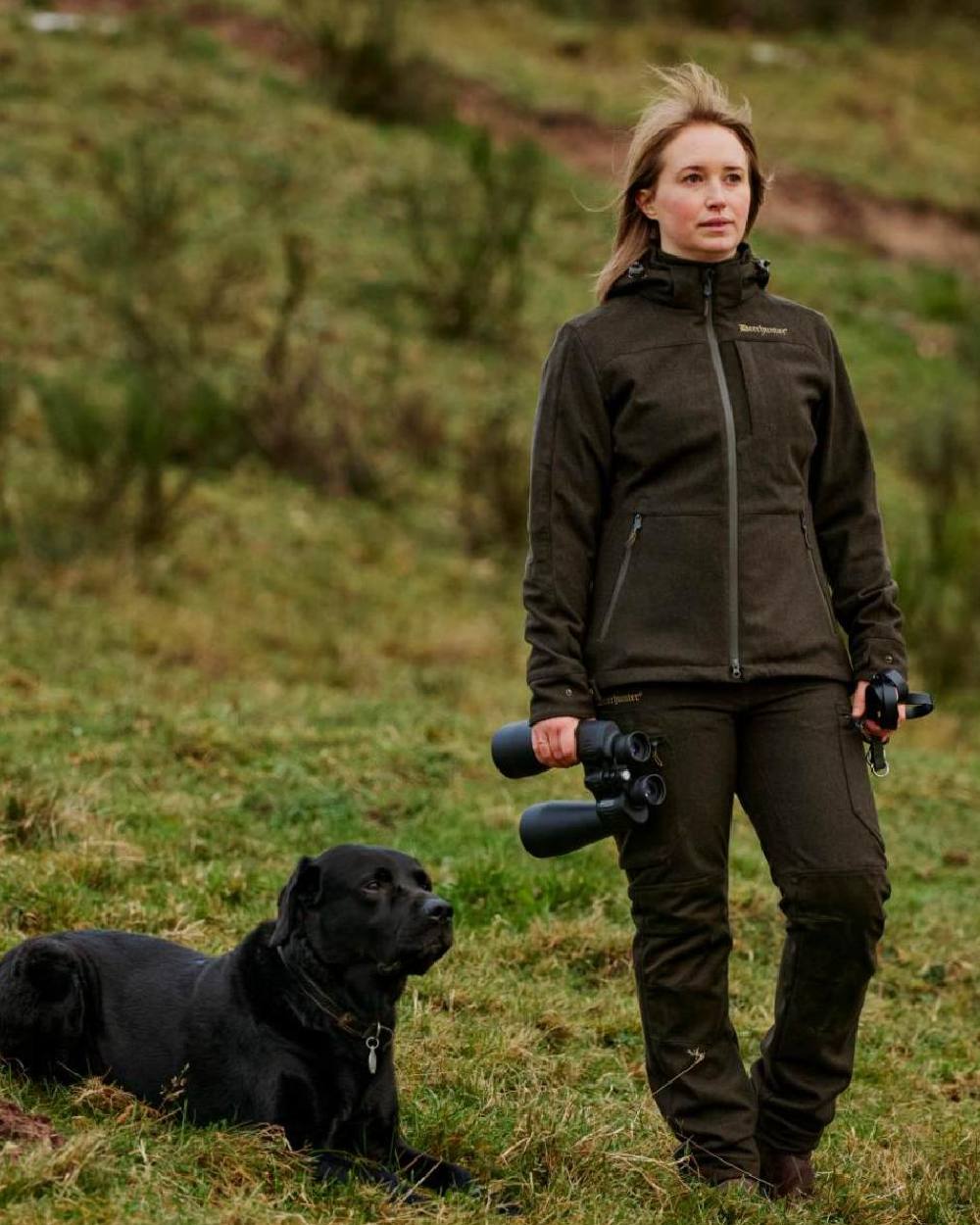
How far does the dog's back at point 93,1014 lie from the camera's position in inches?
152

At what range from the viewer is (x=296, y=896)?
3727 mm

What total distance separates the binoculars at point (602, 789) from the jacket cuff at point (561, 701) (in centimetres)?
4

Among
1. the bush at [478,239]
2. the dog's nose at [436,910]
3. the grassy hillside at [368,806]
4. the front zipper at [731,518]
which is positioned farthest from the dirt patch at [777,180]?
the dog's nose at [436,910]

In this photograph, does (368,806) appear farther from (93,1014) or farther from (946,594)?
(946,594)

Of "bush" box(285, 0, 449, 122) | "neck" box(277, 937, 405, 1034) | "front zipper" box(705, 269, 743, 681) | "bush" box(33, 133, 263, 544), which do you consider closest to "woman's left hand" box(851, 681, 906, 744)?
"front zipper" box(705, 269, 743, 681)

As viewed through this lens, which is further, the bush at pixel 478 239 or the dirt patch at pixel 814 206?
the dirt patch at pixel 814 206

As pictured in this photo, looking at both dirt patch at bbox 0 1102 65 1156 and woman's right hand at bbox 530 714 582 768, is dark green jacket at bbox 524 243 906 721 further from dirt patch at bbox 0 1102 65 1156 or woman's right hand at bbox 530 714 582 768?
dirt patch at bbox 0 1102 65 1156

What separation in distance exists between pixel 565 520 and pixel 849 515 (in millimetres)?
674

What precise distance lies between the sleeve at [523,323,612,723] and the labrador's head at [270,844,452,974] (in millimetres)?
490

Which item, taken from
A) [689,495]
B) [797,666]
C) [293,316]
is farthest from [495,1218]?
[293,316]

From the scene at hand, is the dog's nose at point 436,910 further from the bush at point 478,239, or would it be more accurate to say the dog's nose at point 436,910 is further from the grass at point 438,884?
the bush at point 478,239

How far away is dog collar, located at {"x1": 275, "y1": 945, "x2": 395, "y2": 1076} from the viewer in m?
3.68

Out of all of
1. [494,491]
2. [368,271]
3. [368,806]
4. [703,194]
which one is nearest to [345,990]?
[703,194]

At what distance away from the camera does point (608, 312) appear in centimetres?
372
